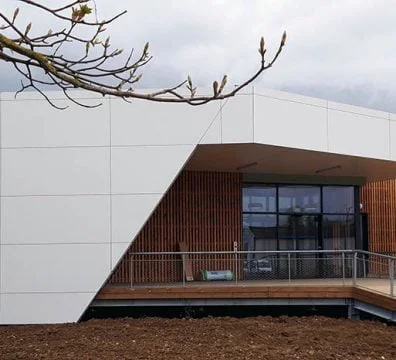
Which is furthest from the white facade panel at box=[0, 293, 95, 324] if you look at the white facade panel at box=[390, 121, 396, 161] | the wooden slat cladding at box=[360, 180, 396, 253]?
the wooden slat cladding at box=[360, 180, 396, 253]

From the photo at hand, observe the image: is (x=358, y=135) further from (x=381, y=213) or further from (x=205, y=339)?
(x=381, y=213)

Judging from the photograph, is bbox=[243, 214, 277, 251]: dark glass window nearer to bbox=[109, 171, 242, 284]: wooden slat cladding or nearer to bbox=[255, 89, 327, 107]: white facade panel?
bbox=[109, 171, 242, 284]: wooden slat cladding

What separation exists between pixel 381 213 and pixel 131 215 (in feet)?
39.4

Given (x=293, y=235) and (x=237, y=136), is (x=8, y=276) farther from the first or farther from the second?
(x=293, y=235)

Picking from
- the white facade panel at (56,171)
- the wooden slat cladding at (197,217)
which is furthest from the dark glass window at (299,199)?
the white facade panel at (56,171)

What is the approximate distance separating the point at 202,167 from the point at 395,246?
372 inches

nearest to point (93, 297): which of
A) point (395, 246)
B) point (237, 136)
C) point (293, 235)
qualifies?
point (237, 136)

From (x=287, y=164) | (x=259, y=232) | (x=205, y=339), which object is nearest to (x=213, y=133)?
(x=287, y=164)

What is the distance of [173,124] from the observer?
50.6 ft

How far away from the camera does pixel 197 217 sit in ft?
63.8

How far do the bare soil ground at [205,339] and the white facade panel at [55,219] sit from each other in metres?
1.89

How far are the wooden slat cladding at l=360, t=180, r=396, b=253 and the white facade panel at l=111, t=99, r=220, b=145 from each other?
1042cm

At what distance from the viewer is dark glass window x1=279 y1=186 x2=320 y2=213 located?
2078 centimetres

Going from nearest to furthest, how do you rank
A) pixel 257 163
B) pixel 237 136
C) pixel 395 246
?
pixel 237 136 → pixel 257 163 → pixel 395 246
